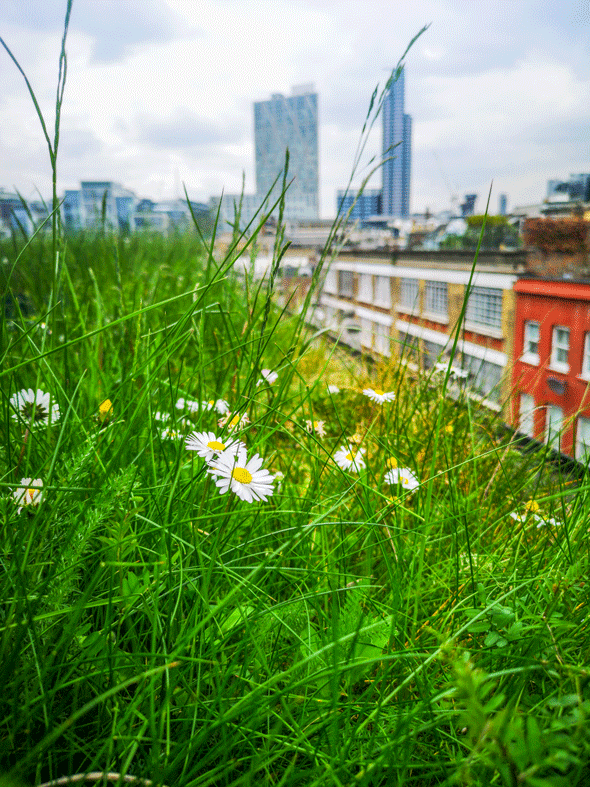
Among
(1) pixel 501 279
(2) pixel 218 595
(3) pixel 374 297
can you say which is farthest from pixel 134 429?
(3) pixel 374 297

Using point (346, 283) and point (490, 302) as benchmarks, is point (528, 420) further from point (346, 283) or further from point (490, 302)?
point (346, 283)

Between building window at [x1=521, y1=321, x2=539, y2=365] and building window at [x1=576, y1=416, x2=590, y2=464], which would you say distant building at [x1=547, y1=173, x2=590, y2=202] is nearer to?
building window at [x1=521, y1=321, x2=539, y2=365]

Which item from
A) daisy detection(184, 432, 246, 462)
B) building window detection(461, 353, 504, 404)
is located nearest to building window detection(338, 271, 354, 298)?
building window detection(461, 353, 504, 404)

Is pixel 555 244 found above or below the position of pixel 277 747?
above

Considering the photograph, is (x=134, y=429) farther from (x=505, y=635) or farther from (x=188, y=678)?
(x=505, y=635)

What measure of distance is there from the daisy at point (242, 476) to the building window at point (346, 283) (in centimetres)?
703

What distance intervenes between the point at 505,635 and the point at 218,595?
8.2 inches

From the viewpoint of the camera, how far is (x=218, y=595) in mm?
406

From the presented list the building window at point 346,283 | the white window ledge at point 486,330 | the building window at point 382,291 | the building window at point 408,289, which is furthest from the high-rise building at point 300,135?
the building window at point 346,283

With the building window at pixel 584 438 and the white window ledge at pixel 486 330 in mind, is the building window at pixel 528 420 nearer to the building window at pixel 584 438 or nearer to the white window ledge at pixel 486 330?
the building window at pixel 584 438

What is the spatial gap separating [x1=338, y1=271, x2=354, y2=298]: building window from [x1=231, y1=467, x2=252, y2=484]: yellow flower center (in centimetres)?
705

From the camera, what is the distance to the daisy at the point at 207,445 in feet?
1.24

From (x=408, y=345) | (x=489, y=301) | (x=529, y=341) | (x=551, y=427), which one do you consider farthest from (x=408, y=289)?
(x=551, y=427)

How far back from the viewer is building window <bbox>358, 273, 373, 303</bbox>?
20.2 feet
